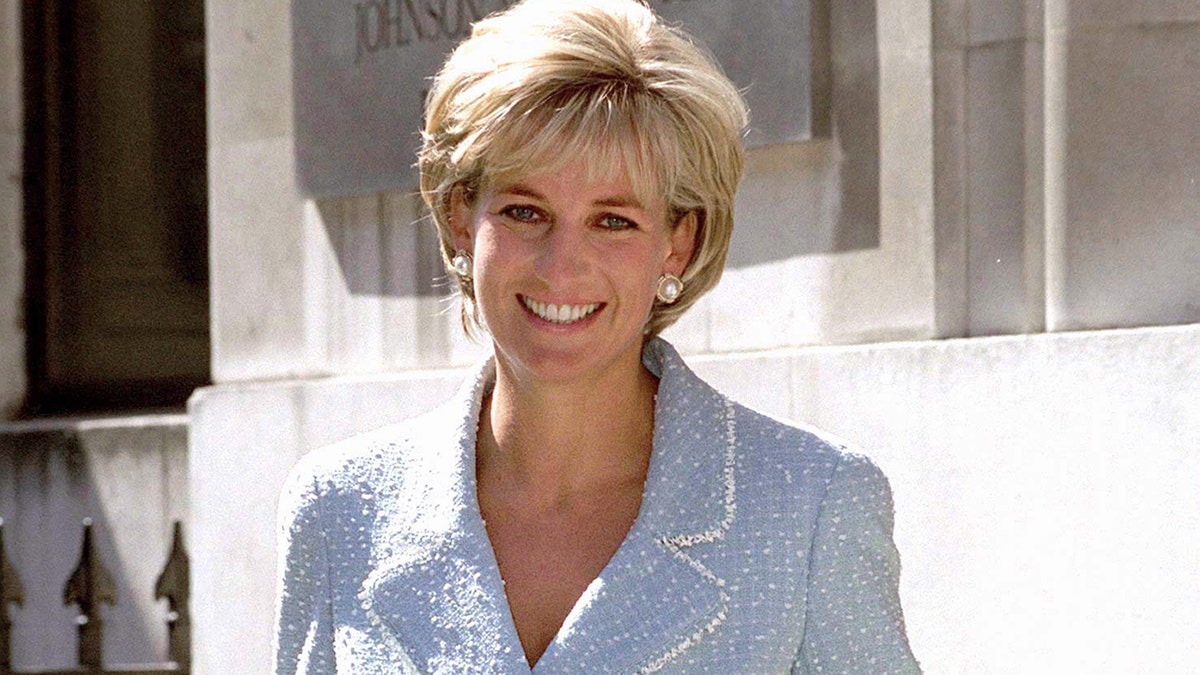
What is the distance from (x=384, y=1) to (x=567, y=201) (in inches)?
133

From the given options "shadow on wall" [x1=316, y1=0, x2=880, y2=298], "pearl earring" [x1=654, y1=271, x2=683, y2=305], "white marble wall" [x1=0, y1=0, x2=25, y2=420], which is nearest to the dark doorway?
"white marble wall" [x1=0, y1=0, x2=25, y2=420]

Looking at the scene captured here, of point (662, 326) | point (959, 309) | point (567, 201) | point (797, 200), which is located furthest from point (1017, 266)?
point (567, 201)

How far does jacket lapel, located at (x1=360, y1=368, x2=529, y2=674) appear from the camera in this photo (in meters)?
2.92

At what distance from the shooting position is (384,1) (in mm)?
6137

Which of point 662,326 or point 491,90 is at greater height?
point 491,90

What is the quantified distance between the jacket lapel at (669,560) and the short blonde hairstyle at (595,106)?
0.83 ft

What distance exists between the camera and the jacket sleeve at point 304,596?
305 centimetres

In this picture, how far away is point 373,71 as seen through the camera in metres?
6.19

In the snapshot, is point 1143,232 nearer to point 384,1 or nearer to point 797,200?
point 797,200

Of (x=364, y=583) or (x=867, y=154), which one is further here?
(x=867, y=154)

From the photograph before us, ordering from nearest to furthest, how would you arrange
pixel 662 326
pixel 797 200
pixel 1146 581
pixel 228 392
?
1. pixel 662 326
2. pixel 1146 581
3. pixel 797 200
4. pixel 228 392

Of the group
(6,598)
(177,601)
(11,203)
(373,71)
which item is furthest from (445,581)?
(11,203)

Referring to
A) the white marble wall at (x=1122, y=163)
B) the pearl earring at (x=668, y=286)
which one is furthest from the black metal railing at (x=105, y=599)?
the pearl earring at (x=668, y=286)

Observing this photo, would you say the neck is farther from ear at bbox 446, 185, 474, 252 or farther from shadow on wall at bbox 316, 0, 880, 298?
shadow on wall at bbox 316, 0, 880, 298
